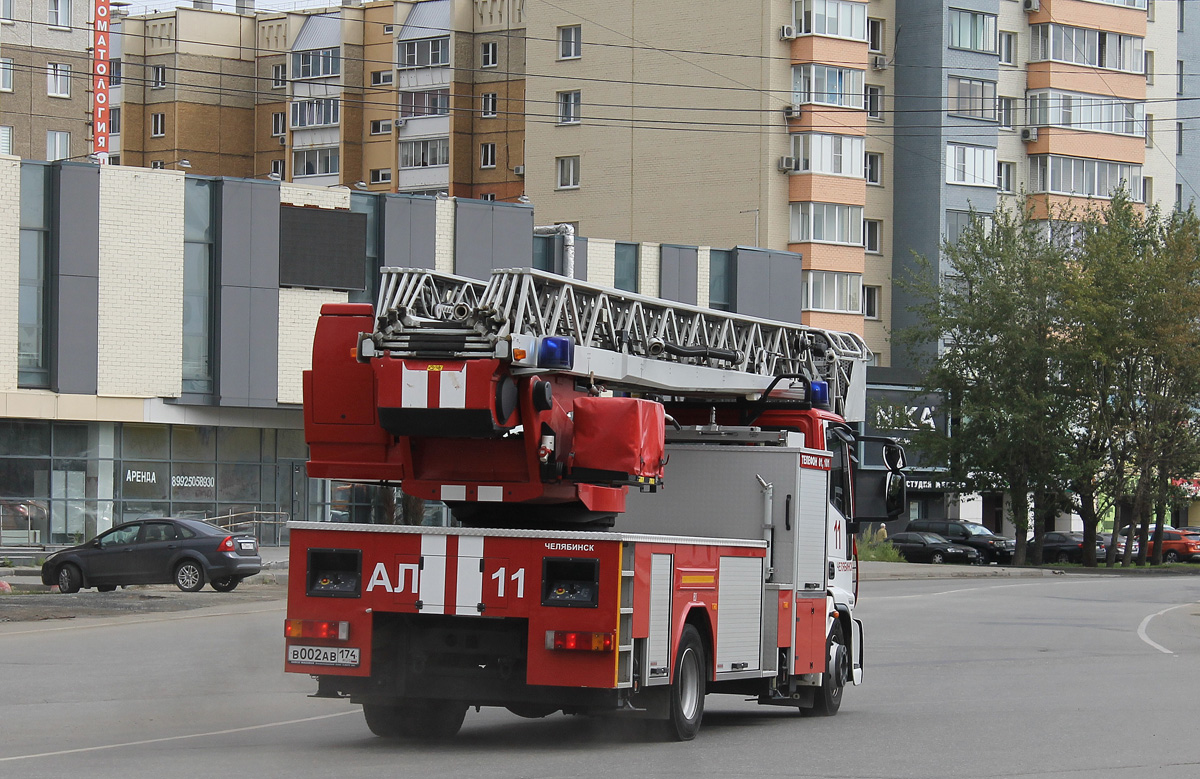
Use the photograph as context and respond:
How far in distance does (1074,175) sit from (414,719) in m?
62.8

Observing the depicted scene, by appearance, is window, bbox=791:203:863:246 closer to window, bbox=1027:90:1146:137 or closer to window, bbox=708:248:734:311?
window, bbox=708:248:734:311

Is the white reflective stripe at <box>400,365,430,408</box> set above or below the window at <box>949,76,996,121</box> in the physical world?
below

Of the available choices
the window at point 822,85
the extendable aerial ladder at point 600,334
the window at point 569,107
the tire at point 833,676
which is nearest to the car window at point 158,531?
the extendable aerial ladder at point 600,334

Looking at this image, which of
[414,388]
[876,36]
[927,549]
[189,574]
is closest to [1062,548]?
[927,549]

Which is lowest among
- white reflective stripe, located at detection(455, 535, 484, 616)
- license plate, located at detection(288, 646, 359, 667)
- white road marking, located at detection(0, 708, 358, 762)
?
white road marking, located at detection(0, 708, 358, 762)

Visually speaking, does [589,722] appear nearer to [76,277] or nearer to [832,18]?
[76,277]

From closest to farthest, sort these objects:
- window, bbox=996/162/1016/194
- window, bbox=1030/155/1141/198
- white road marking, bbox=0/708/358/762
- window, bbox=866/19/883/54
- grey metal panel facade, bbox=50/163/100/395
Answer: white road marking, bbox=0/708/358/762 < grey metal panel facade, bbox=50/163/100/395 < window, bbox=866/19/883/54 < window, bbox=1030/155/1141/198 < window, bbox=996/162/1016/194

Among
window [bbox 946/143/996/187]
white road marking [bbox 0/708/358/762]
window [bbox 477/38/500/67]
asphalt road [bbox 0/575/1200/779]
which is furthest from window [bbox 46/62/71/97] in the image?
white road marking [bbox 0/708/358/762]

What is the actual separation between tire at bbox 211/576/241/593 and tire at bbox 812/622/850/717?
55.6ft

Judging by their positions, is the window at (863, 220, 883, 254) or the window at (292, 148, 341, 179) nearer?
the window at (863, 220, 883, 254)

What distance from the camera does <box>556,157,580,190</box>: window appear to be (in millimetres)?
68162

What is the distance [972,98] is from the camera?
68.0 meters

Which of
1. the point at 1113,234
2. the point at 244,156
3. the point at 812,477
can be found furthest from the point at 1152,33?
the point at 812,477

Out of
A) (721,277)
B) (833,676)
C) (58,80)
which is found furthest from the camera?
(58,80)
